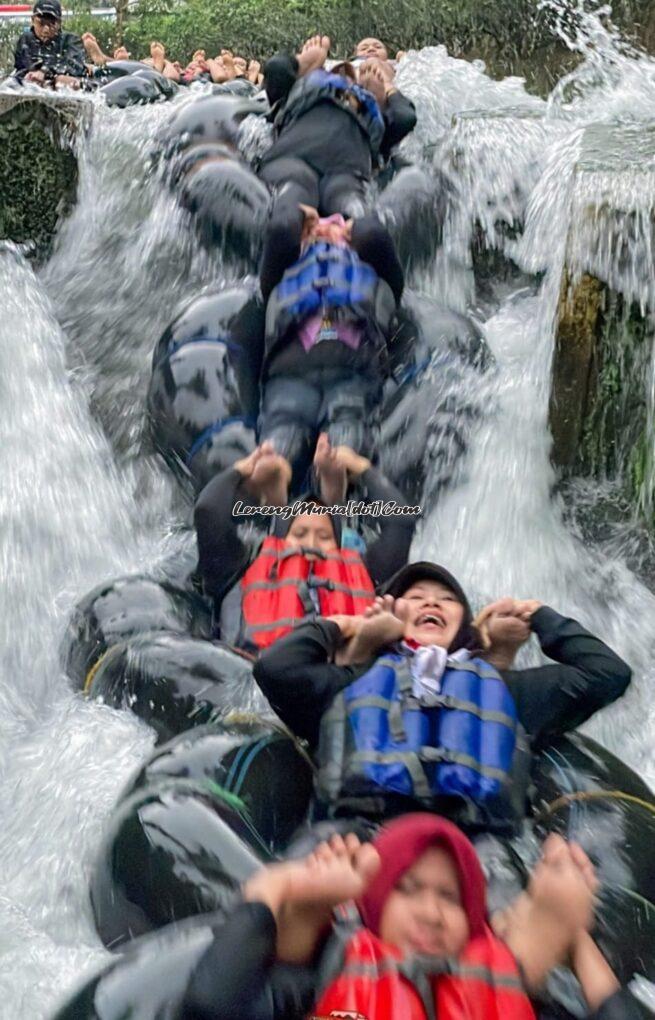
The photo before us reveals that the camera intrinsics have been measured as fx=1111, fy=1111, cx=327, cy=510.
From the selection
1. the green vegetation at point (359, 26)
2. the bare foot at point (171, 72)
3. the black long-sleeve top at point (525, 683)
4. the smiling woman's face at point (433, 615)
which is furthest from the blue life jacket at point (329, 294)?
the green vegetation at point (359, 26)

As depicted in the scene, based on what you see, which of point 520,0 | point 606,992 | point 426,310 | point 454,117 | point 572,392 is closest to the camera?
point 606,992

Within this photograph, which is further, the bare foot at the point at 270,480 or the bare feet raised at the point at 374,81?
the bare feet raised at the point at 374,81

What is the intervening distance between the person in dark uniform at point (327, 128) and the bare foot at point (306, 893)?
365cm

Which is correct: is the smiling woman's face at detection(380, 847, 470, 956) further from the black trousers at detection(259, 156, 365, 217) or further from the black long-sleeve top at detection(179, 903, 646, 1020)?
the black trousers at detection(259, 156, 365, 217)

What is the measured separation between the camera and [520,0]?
12047 mm

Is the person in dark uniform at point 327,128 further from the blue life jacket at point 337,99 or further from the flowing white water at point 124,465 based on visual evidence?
the flowing white water at point 124,465

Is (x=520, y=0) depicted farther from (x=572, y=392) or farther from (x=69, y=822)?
(x=69, y=822)

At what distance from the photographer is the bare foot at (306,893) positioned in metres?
1.93

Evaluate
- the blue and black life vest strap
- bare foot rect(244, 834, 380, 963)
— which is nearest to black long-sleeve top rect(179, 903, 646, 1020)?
bare foot rect(244, 834, 380, 963)

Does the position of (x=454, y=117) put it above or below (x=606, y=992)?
above

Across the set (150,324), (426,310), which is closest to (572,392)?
(426,310)

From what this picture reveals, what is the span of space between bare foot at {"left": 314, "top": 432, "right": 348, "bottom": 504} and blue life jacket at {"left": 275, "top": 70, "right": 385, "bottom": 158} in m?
2.42

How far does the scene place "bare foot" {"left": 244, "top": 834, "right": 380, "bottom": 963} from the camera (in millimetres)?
1930

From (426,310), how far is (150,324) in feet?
4.53
